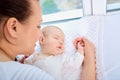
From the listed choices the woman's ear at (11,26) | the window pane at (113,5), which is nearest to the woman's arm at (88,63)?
the window pane at (113,5)

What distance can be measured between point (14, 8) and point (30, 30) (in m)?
0.11

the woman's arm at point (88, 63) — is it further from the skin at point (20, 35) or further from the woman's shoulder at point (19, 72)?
the woman's shoulder at point (19, 72)

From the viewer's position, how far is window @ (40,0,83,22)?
161 centimetres

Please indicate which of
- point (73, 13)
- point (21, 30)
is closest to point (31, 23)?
point (21, 30)

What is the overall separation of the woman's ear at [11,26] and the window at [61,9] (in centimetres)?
97

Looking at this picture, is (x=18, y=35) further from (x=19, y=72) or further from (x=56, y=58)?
(x=56, y=58)

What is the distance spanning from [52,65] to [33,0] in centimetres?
51


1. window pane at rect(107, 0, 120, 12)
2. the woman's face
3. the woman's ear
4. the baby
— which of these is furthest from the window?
the woman's ear

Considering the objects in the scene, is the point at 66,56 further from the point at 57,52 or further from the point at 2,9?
the point at 2,9

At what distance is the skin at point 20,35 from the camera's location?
661mm

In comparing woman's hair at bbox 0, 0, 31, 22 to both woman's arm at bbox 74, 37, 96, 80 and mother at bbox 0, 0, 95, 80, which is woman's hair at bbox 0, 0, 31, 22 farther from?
woman's arm at bbox 74, 37, 96, 80

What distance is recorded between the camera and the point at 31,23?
2.36 feet

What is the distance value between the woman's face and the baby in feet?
1.30

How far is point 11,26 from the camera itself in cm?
66
